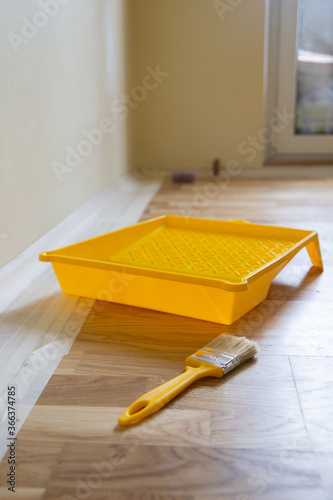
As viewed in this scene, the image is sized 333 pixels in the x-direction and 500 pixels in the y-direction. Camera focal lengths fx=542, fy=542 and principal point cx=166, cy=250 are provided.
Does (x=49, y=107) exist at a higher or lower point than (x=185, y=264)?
higher

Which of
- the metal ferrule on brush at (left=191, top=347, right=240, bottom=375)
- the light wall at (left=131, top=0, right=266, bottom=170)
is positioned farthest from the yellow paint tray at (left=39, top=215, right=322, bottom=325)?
the light wall at (left=131, top=0, right=266, bottom=170)

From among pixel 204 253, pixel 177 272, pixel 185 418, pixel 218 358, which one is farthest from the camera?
pixel 204 253

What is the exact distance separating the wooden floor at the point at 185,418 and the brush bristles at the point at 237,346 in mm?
17

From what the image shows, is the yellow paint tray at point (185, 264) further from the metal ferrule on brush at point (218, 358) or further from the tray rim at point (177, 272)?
the metal ferrule on brush at point (218, 358)

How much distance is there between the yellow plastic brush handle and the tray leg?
52 cm

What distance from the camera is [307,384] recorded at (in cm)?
70

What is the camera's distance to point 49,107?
4.29 ft

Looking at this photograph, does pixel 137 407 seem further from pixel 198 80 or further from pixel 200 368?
pixel 198 80

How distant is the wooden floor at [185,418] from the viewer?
0.52 meters

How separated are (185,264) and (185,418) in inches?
17.0

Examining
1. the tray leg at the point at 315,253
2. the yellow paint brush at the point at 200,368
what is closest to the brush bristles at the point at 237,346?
the yellow paint brush at the point at 200,368

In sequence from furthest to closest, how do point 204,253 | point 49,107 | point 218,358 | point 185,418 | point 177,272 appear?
point 49,107 → point 204,253 → point 177,272 → point 218,358 → point 185,418

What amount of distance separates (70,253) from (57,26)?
65 centimetres

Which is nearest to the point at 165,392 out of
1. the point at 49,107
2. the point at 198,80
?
the point at 49,107
